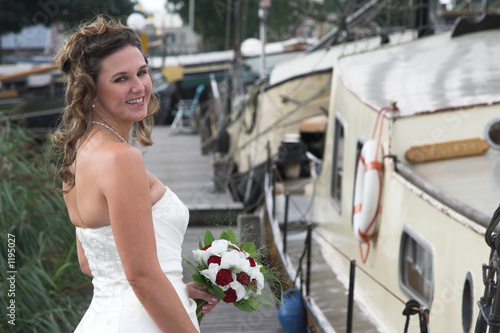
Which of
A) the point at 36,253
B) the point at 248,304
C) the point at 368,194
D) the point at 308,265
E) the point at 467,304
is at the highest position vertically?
the point at 248,304

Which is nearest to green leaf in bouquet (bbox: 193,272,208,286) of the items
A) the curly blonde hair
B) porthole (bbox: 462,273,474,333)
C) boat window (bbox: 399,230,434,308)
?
the curly blonde hair

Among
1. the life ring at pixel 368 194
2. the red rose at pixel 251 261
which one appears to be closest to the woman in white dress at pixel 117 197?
the red rose at pixel 251 261

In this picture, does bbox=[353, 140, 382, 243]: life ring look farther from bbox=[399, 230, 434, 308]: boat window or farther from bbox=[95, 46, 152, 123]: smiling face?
bbox=[95, 46, 152, 123]: smiling face

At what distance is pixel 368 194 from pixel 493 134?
0.97 m

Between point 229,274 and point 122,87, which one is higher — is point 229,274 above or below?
below

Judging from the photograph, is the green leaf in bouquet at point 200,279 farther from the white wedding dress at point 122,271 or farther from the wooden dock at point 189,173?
the wooden dock at point 189,173

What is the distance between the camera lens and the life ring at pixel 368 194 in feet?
14.8

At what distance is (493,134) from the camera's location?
4.42 m

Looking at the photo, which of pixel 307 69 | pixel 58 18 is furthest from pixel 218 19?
pixel 307 69

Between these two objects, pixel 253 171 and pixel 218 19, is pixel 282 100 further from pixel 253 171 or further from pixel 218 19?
pixel 218 19

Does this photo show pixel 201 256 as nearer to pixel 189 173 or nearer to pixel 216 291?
pixel 216 291

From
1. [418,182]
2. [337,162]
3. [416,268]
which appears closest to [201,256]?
[418,182]

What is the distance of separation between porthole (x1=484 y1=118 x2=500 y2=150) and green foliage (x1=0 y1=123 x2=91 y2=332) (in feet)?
9.55

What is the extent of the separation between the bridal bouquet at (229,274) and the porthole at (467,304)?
1.59m
